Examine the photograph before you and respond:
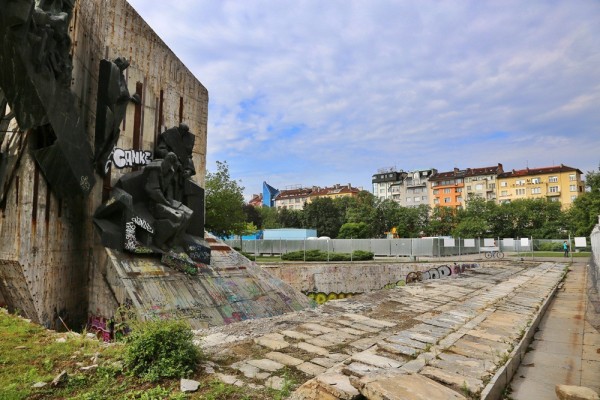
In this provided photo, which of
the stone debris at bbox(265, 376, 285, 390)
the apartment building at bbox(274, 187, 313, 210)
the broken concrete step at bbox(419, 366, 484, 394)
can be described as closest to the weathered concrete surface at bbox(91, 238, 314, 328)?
the stone debris at bbox(265, 376, 285, 390)

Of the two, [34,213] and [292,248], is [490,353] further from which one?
[292,248]

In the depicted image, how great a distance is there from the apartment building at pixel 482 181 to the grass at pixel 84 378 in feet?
251

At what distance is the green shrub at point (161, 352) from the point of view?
3900 mm

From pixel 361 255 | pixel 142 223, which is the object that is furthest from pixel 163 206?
pixel 361 255

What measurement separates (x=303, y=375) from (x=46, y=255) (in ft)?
23.9

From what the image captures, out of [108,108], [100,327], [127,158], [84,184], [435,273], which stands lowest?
[100,327]

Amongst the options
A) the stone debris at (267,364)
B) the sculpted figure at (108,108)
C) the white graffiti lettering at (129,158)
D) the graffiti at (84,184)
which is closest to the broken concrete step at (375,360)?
the stone debris at (267,364)

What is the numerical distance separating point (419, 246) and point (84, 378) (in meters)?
27.0

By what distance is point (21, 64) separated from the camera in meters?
6.81

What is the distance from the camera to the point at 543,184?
70.2 m

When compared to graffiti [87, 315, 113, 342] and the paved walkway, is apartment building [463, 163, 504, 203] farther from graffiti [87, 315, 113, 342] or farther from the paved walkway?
graffiti [87, 315, 113, 342]

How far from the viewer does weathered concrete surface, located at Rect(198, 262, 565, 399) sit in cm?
360

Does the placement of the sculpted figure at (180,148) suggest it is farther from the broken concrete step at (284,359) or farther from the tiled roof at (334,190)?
the tiled roof at (334,190)

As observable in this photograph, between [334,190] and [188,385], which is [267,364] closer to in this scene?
[188,385]
